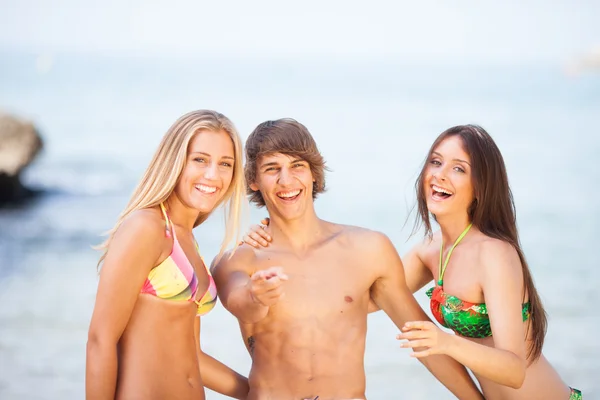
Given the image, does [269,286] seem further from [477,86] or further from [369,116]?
[477,86]

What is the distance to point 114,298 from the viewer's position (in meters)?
3.13

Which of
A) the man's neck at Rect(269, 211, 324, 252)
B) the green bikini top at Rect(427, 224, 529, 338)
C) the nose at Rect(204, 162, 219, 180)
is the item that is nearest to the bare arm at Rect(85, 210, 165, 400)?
the nose at Rect(204, 162, 219, 180)

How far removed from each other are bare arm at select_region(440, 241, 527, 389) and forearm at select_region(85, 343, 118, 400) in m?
1.37

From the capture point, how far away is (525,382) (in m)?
3.89

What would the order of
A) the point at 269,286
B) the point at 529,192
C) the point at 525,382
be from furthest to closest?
the point at 529,192 → the point at 525,382 → the point at 269,286

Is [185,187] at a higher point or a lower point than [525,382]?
higher

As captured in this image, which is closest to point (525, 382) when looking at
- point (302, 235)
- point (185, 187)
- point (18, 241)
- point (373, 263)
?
→ point (373, 263)

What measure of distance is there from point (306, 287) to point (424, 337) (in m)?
0.76

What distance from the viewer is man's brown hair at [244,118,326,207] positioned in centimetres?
381

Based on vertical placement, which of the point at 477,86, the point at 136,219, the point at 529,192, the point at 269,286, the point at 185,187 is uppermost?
the point at 477,86

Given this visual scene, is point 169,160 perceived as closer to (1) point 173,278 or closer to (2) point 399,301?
(1) point 173,278

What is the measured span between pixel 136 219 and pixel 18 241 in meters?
13.6

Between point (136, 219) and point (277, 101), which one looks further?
point (277, 101)

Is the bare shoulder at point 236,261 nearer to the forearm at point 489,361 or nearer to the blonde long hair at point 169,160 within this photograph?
the blonde long hair at point 169,160
